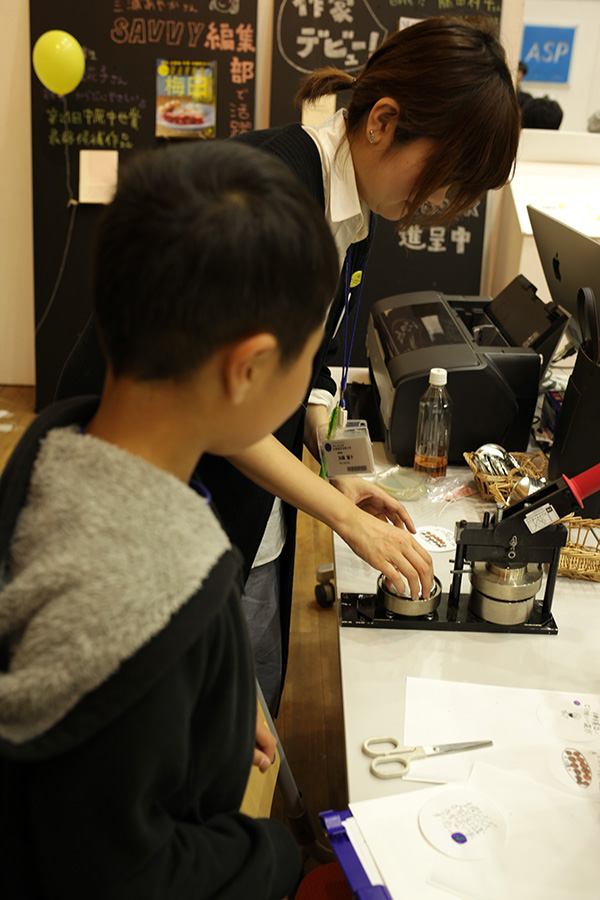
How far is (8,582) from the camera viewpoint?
0.59 m

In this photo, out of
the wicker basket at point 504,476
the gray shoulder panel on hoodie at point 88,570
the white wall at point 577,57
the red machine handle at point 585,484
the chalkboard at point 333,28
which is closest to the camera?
the gray shoulder panel on hoodie at point 88,570

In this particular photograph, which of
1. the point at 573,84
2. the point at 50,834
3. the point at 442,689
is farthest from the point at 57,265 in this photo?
the point at 573,84

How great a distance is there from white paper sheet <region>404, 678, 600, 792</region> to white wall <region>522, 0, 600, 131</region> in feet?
19.1

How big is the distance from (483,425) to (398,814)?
1093 millimetres

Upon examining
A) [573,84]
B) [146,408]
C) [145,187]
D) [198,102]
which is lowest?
[146,408]

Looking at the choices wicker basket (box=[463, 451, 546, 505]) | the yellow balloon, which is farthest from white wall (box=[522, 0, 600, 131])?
wicker basket (box=[463, 451, 546, 505])

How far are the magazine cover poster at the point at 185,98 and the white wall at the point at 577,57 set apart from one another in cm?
319

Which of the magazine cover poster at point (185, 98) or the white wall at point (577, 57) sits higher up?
the white wall at point (577, 57)

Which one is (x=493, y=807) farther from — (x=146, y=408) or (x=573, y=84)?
(x=573, y=84)

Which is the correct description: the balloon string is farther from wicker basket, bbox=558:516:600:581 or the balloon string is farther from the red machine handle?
the red machine handle

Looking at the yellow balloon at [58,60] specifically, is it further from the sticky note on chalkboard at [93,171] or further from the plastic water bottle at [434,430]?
the plastic water bottle at [434,430]

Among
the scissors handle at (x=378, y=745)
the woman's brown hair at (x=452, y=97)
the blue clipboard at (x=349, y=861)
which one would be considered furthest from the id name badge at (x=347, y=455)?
the blue clipboard at (x=349, y=861)

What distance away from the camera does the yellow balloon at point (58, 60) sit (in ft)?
11.9

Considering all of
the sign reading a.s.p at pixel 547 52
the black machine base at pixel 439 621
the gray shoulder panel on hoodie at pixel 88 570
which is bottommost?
the black machine base at pixel 439 621
